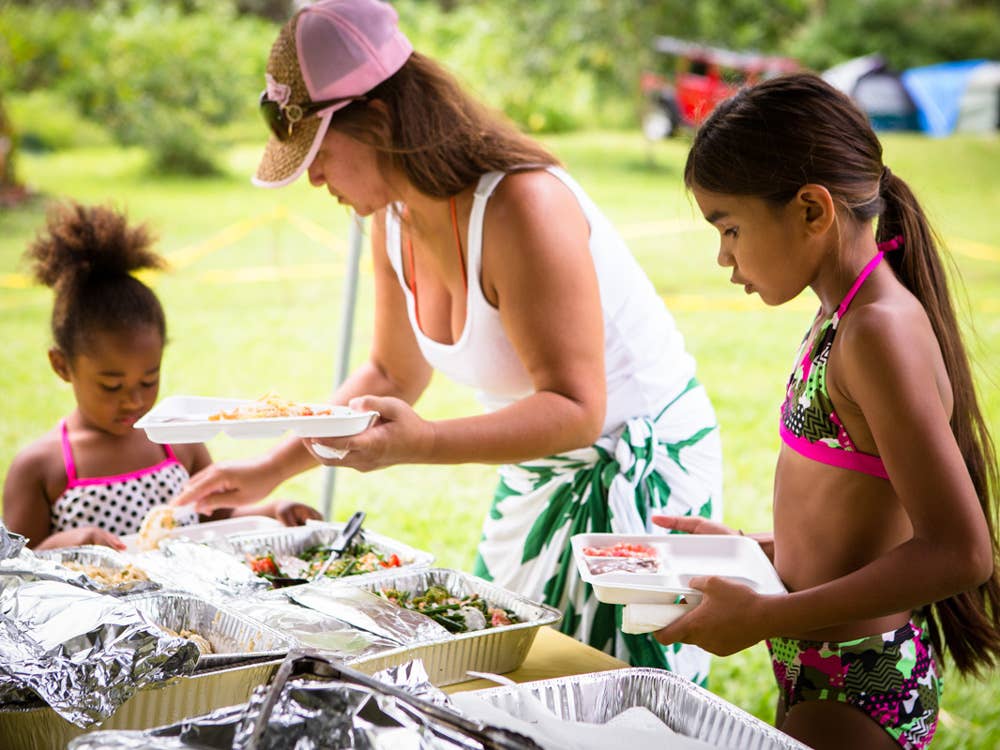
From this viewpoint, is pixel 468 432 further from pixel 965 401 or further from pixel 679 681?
pixel 965 401

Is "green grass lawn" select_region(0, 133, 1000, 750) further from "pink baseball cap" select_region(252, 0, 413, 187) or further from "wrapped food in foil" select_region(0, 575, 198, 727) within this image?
"wrapped food in foil" select_region(0, 575, 198, 727)

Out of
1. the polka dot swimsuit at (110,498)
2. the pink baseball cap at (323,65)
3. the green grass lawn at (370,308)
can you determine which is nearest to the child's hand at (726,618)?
the pink baseball cap at (323,65)

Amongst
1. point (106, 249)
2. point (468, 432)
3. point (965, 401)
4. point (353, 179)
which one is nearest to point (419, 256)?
point (353, 179)

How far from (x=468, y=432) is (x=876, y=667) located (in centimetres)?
76

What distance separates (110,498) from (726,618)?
1.58 meters

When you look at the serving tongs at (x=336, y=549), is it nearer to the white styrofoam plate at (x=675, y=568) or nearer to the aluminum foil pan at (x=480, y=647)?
the aluminum foil pan at (x=480, y=647)

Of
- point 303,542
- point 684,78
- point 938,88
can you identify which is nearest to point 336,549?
point 303,542

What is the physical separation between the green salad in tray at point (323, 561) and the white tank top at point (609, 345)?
41cm

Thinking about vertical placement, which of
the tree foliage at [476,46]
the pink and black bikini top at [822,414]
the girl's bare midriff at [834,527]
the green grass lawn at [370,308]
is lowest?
the green grass lawn at [370,308]

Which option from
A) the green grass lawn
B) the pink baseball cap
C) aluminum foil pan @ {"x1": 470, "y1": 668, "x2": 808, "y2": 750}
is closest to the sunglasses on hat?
the pink baseball cap

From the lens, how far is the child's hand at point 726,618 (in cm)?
147

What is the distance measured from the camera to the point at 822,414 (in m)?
1.58

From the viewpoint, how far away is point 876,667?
5.24ft

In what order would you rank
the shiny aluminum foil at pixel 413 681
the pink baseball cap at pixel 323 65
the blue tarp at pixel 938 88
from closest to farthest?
1. the shiny aluminum foil at pixel 413 681
2. the pink baseball cap at pixel 323 65
3. the blue tarp at pixel 938 88
